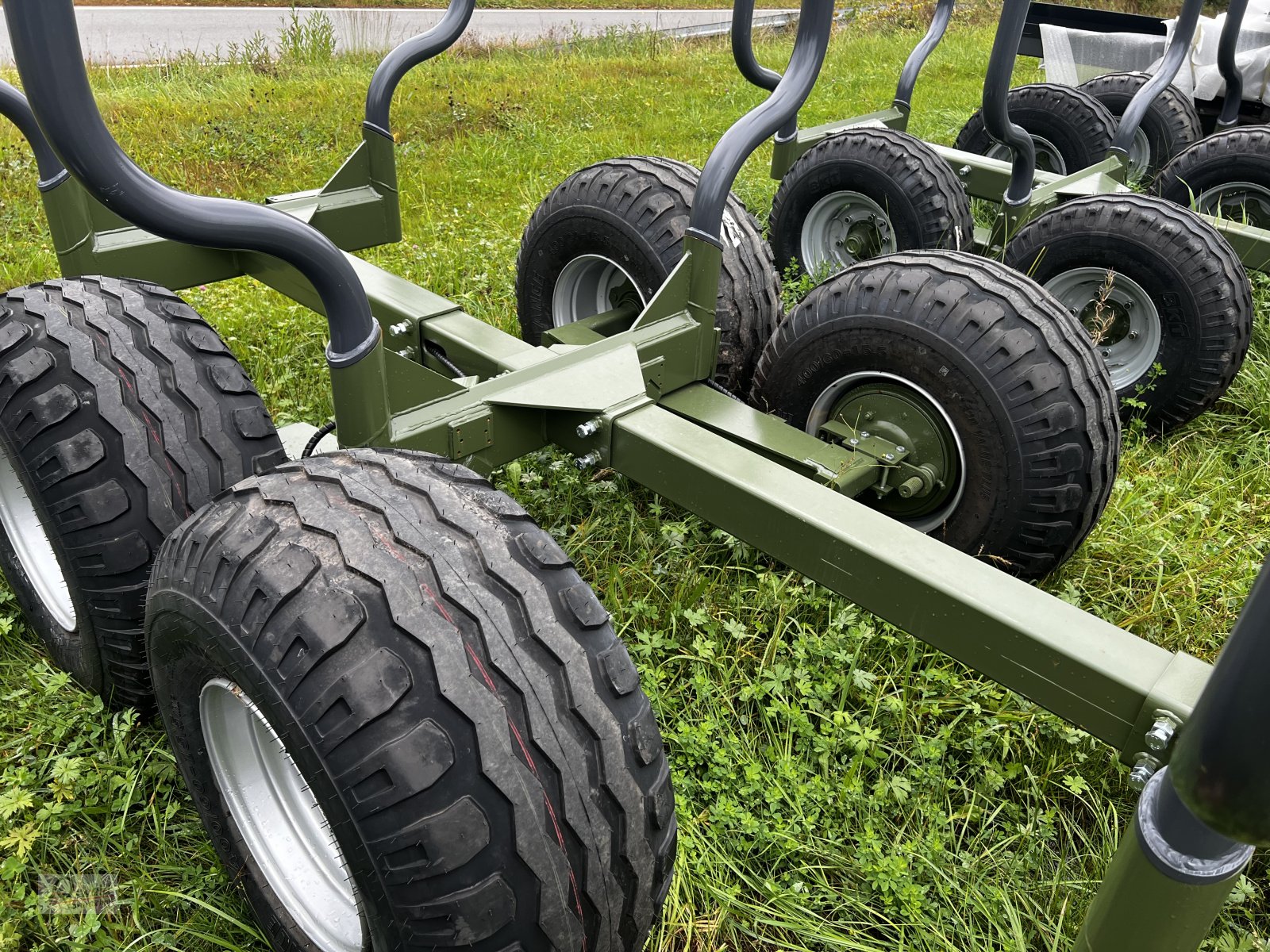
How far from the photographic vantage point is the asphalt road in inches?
519

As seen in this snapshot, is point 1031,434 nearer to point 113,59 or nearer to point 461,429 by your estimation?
point 461,429

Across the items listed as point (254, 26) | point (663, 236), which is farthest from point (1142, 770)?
point (254, 26)

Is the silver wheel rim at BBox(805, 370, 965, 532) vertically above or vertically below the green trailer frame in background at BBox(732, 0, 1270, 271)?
below

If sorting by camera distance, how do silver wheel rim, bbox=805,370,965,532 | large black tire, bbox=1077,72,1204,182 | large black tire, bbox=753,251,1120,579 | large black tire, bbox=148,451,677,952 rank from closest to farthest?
large black tire, bbox=148,451,677,952 < large black tire, bbox=753,251,1120,579 < silver wheel rim, bbox=805,370,965,532 < large black tire, bbox=1077,72,1204,182

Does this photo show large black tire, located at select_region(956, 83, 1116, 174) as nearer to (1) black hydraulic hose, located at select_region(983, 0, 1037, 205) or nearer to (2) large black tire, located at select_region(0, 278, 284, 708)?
(1) black hydraulic hose, located at select_region(983, 0, 1037, 205)

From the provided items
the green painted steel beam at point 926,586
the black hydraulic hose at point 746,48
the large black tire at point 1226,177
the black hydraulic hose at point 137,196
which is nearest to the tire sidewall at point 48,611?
the black hydraulic hose at point 137,196

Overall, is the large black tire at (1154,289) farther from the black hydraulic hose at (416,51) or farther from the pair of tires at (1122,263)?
the black hydraulic hose at (416,51)

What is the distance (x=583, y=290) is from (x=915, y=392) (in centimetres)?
156

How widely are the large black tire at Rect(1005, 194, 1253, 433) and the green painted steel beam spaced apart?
6.81 ft

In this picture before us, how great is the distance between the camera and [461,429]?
236cm

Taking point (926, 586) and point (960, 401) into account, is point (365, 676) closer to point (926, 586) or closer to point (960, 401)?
point (926, 586)

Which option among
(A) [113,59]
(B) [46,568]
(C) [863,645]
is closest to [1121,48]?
(C) [863,645]

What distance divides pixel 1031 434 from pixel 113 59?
43.5 ft

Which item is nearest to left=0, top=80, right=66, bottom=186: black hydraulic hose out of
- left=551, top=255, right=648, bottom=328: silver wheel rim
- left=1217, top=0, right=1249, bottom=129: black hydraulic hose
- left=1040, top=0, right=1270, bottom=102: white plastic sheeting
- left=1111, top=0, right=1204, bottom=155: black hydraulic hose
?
left=551, top=255, right=648, bottom=328: silver wheel rim
